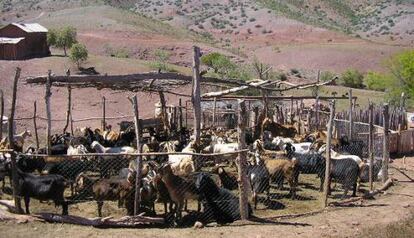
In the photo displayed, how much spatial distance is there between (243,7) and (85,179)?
8770 centimetres

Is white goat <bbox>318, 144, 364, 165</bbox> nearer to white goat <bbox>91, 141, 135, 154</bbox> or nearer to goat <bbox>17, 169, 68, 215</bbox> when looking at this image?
white goat <bbox>91, 141, 135, 154</bbox>

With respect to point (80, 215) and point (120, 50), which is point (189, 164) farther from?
point (120, 50)

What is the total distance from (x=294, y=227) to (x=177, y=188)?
282 cm

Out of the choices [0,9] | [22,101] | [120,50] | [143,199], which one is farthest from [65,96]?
[0,9]

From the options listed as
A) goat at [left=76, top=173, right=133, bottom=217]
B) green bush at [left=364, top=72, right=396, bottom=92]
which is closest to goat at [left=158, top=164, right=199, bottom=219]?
goat at [left=76, top=173, right=133, bottom=217]

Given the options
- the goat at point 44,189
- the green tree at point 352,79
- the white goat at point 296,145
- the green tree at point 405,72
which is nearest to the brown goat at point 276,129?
the white goat at point 296,145

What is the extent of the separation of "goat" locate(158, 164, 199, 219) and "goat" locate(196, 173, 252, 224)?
0.19 m

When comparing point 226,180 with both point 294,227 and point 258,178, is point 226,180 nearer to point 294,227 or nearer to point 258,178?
point 258,178

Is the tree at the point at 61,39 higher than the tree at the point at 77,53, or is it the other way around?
the tree at the point at 61,39

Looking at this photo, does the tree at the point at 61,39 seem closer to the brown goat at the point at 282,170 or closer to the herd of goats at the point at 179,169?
the herd of goats at the point at 179,169

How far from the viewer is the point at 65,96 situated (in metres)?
43.0

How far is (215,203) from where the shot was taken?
45.3 ft

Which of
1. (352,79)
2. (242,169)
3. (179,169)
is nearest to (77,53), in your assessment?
(352,79)

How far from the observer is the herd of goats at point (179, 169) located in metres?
13.9
